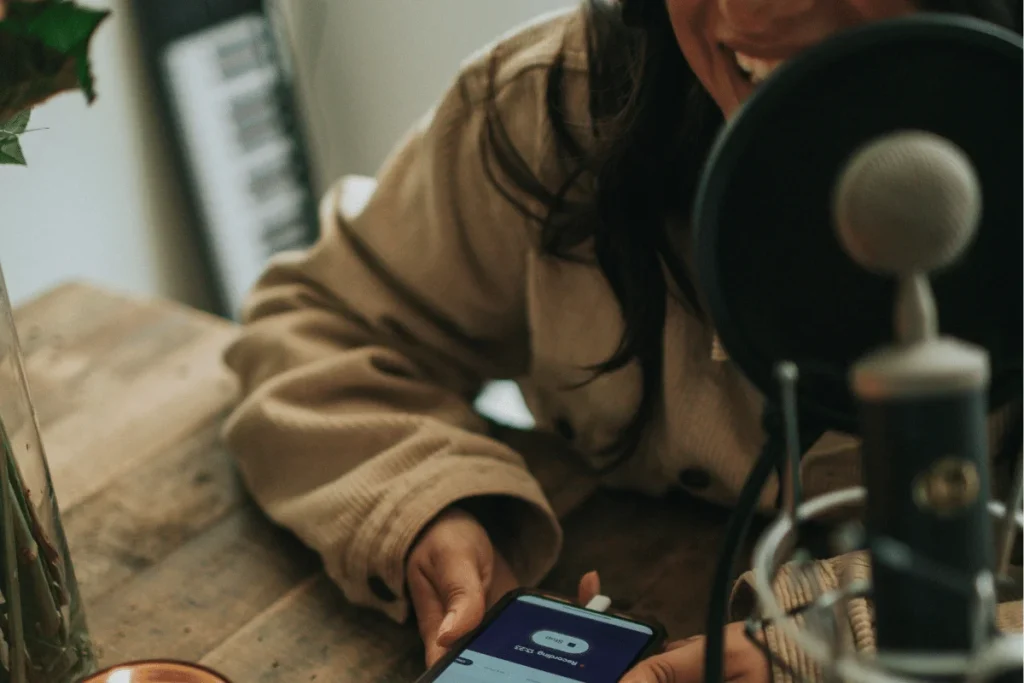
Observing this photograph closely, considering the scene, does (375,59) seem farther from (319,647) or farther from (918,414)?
(918,414)

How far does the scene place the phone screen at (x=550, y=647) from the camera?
0.55 meters

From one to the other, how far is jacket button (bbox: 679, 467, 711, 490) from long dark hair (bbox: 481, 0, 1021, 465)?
0.15ft

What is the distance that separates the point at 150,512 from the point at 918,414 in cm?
60

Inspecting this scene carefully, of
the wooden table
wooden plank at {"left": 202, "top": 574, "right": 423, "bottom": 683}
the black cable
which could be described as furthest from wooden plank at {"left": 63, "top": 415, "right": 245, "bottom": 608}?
the black cable

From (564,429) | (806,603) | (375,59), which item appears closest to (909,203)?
(806,603)

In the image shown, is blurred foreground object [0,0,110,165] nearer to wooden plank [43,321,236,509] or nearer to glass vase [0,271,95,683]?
glass vase [0,271,95,683]

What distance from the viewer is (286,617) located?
2.17ft

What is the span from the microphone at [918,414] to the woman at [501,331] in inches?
12.5

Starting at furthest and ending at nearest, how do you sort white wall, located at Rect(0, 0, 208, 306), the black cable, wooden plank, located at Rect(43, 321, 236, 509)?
white wall, located at Rect(0, 0, 208, 306) < wooden plank, located at Rect(43, 321, 236, 509) < the black cable

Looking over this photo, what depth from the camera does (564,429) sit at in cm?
81

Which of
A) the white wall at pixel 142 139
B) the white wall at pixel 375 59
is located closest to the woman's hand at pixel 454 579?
the white wall at pixel 375 59

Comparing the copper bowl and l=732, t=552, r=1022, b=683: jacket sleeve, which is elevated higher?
the copper bowl

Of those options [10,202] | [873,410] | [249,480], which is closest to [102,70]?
[10,202]

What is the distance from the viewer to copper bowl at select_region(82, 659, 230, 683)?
0.52 meters
